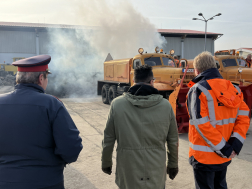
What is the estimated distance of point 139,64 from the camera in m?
9.80

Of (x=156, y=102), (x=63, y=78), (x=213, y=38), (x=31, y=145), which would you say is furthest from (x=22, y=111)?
(x=213, y=38)

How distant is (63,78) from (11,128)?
62.3ft

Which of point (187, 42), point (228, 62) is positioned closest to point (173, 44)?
point (187, 42)

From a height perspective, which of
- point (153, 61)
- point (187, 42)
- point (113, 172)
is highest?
point (187, 42)

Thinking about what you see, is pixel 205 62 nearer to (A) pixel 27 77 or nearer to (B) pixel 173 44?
(A) pixel 27 77

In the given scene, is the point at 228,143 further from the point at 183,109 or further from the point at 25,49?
the point at 25,49

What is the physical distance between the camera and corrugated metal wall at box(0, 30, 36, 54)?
35438 mm

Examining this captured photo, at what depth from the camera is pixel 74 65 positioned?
83.0 ft

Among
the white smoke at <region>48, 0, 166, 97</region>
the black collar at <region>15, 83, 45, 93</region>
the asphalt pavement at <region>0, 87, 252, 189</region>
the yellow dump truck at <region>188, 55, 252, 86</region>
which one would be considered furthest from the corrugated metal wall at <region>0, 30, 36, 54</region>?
the black collar at <region>15, 83, 45, 93</region>

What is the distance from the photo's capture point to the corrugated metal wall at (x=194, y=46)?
40875 millimetres

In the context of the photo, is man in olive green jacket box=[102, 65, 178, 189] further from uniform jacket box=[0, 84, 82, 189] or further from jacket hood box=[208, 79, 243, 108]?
jacket hood box=[208, 79, 243, 108]

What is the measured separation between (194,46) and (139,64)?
34.1m

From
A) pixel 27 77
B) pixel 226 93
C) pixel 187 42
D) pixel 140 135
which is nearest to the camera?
pixel 27 77

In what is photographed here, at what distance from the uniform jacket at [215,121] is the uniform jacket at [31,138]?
1348 millimetres
